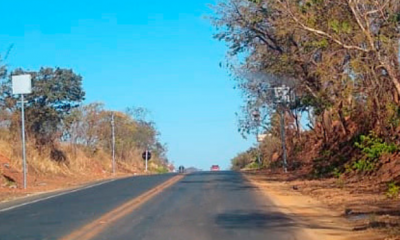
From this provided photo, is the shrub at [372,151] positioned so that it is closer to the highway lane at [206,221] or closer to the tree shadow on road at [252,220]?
the highway lane at [206,221]

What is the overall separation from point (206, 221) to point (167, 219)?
1133mm

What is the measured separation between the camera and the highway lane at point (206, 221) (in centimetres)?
1394

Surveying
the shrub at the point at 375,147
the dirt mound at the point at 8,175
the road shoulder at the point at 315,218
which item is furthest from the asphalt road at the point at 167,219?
the dirt mound at the point at 8,175

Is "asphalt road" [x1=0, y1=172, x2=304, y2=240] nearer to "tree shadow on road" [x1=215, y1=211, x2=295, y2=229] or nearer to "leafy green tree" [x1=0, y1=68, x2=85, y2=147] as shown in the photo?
"tree shadow on road" [x1=215, y1=211, x2=295, y2=229]

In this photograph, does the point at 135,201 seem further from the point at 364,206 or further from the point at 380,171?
the point at 380,171

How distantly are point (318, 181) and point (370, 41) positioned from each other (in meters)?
11.6

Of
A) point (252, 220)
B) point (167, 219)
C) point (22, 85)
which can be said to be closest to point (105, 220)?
point (167, 219)

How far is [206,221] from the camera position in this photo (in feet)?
54.4

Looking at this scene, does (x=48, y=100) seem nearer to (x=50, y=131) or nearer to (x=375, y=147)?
(x=50, y=131)

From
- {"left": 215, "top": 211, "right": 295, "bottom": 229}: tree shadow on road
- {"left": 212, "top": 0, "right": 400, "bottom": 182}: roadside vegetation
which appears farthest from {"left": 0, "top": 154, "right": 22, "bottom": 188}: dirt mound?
{"left": 215, "top": 211, "right": 295, "bottom": 229}: tree shadow on road

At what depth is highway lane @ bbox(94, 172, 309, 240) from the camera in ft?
45.7

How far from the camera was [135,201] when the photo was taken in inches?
918

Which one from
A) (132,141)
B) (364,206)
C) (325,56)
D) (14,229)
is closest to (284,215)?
(364,206)

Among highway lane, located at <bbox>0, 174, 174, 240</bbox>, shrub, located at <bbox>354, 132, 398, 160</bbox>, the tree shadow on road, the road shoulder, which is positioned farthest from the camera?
shrub, located at <bbox>354, 132, 398, 160</bbox>
